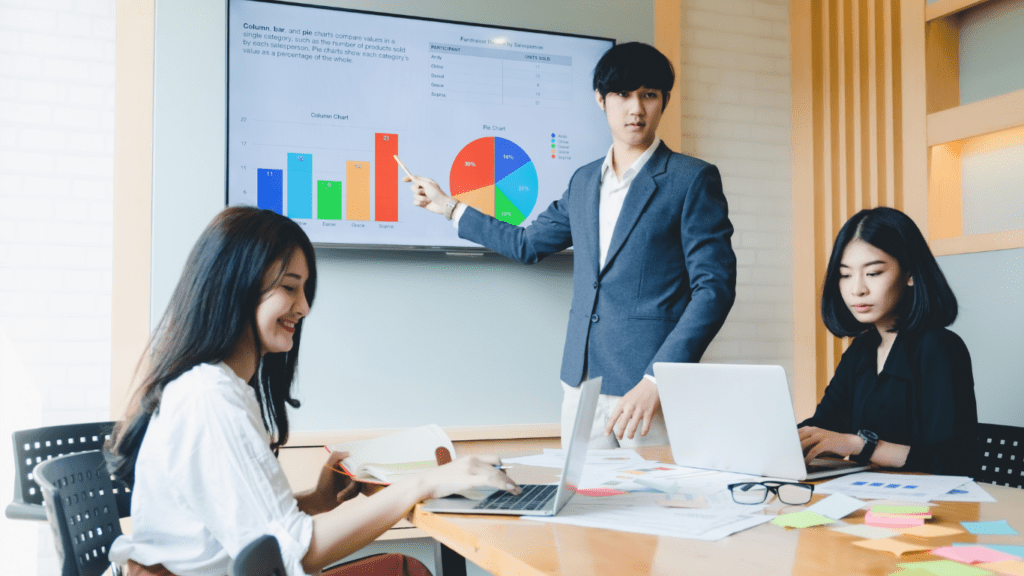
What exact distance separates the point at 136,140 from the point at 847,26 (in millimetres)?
2870

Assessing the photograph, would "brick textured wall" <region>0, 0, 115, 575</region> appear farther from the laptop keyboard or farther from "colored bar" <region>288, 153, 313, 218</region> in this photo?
the laptop keyboard

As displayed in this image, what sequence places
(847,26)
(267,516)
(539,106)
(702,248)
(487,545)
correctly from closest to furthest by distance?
(487,545)
(267,516)
(702,248)
(539,106)
(847,26)

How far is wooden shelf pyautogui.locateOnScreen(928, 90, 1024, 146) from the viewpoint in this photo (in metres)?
2.71

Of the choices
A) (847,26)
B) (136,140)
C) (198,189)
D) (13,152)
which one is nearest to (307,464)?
(198,189)

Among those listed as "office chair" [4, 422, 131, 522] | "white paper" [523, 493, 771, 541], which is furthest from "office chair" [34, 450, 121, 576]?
"white paper" [523, 493, 771, 541]

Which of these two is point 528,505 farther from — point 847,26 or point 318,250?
point 847,26

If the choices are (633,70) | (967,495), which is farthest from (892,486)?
(633,70)

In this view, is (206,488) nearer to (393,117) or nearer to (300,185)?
(300,185)

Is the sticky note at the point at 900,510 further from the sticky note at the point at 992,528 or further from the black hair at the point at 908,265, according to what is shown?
the black hair at the point at 908,265

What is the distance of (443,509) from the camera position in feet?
3.90

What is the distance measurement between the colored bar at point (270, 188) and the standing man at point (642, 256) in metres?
1.08

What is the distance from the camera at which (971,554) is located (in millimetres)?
916

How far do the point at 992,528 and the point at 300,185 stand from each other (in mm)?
2279

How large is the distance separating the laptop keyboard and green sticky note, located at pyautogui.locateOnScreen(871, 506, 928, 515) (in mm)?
479
